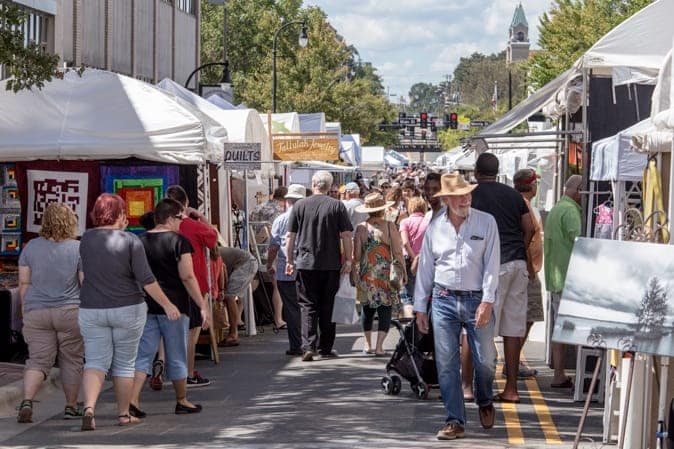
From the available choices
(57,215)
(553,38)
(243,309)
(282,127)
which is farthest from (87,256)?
(553,38)

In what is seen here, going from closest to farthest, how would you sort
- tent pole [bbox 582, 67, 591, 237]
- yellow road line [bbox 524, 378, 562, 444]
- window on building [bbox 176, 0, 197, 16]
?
yellow road line [bbox 524, 378, 562, 444], tent pole [bbox 582, 67, 591, 237], window on building [bbox 176, 0, 197, 16]

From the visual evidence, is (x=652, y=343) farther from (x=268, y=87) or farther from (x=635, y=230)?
(x=268, y=87)

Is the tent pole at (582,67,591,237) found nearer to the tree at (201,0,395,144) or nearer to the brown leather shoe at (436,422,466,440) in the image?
the brown leather shoe at (436,422,466,440)

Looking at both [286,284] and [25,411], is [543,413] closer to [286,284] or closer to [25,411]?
[25,411]

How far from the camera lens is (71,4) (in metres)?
32.5

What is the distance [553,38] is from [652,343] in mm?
42970

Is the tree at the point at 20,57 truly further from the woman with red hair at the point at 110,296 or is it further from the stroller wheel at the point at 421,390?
the stroller wheel at the point at 421,390

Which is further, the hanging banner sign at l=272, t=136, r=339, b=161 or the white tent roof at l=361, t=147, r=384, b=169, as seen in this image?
the white tent roof at l=361, t=147, r=384, b=169

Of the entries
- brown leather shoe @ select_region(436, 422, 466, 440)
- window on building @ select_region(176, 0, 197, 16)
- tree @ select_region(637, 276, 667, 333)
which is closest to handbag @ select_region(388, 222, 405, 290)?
brown leather shoe @ select_region(436, 422, 466, 440)

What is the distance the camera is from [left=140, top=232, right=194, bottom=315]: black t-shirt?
444 inches

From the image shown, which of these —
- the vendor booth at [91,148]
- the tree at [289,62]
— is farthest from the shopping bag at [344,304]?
the tree at [289,62]

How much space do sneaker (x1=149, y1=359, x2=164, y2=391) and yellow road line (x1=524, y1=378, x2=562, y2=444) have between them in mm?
3464

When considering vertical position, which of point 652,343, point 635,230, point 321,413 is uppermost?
point 635,230

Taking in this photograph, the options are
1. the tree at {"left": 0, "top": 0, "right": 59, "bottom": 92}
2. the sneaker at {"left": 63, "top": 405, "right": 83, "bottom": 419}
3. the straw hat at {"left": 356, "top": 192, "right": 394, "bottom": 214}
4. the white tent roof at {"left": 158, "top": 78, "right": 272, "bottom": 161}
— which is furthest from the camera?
the white tent roof at {"left": 158, "top": 78, "right": 272, "bottom": 161}
